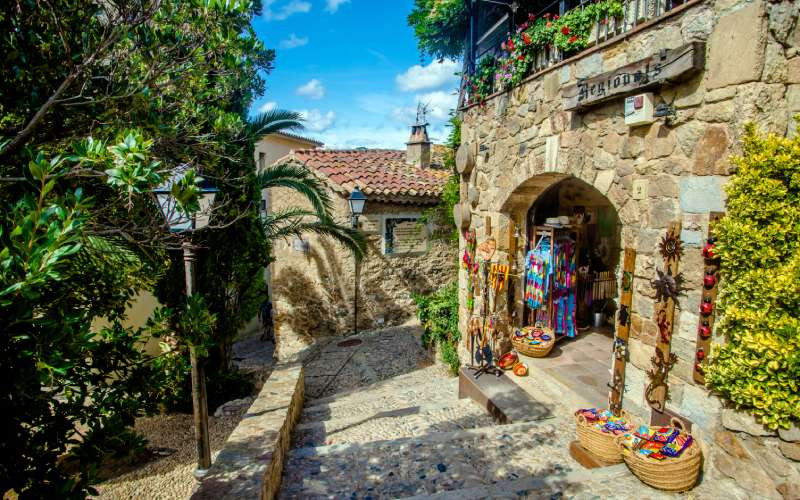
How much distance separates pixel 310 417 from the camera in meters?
5.46

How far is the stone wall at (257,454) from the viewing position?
2.82 meters

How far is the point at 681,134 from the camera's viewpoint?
3260mm

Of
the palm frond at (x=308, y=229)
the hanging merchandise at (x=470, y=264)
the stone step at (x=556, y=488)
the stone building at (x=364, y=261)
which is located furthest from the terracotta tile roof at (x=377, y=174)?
the stone step at (x=556, y=488)

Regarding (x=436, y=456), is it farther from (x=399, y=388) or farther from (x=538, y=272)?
(x=538, y=272)

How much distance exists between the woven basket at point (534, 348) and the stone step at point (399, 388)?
1.18m

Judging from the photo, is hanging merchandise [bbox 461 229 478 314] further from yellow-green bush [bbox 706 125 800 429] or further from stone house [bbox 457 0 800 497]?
yellow-green bush [bbox 706 125 800 429]

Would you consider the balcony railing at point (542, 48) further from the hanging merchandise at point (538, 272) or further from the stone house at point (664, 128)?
the hanging merchandise at point (538, 272)

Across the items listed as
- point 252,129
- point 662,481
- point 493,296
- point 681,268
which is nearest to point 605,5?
point 681,268

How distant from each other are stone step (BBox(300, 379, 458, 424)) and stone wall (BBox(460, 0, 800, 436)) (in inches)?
110

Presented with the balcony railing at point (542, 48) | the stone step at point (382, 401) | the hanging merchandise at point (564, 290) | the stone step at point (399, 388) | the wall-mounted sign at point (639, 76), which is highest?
the balcony railing at point (542, 48)

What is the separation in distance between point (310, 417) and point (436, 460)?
2.26 m

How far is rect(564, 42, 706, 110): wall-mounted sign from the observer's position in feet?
10.0

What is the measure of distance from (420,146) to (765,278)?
959 cm

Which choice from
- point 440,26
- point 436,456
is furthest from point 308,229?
point 436,456
